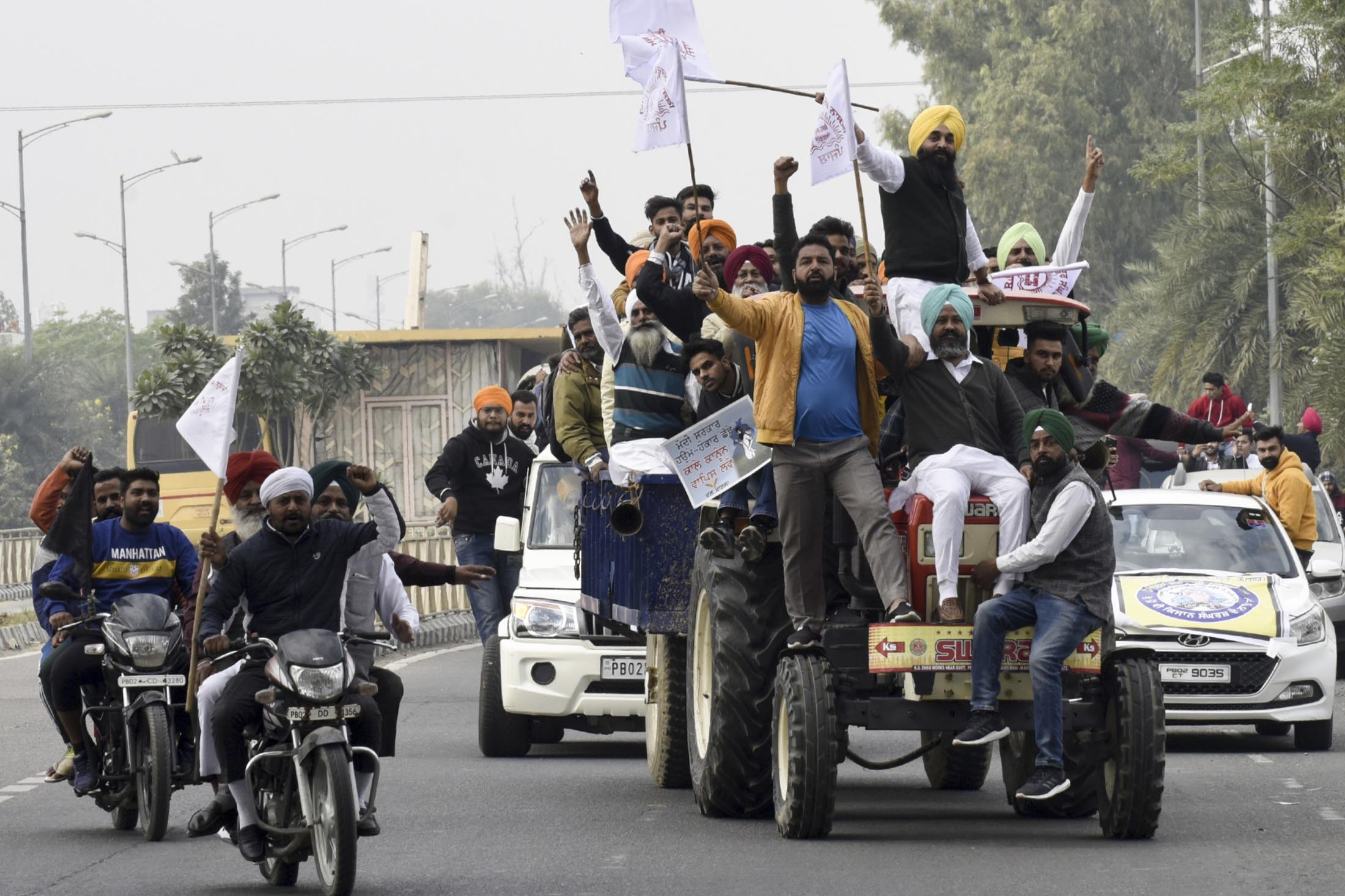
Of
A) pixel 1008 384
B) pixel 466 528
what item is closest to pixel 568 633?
pixel 466 528

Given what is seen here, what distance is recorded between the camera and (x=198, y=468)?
140ft

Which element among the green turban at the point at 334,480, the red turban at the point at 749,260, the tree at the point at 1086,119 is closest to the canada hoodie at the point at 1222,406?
the red turban at the point at 749,260

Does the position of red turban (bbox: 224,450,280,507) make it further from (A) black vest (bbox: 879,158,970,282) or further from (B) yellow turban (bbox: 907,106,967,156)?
(B) yellow turban (bbox: 907,106,967,156)

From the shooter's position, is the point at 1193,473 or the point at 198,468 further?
the point at 198,468

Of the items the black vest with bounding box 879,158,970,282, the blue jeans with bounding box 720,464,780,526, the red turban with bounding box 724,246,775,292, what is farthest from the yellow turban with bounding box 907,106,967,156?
the blue jeans with bounding box 720,464,780,526

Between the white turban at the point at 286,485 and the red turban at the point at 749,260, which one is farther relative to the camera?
the red turban at the point at 749,260

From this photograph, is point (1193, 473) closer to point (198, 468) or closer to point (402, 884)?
point (402, 884)

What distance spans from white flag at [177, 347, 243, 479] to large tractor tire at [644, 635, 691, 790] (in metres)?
3.14

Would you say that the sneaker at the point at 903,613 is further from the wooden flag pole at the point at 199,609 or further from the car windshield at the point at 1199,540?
the car windshield at the point at 1199,540

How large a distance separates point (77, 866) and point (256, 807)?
1103 mm

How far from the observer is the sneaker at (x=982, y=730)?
33.2ft

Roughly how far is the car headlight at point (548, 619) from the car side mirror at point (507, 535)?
0.39 meters

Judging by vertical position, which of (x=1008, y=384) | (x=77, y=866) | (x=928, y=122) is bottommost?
(x=77, y=866)

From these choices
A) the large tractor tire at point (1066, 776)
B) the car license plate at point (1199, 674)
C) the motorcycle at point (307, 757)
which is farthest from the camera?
the car license plate at point (1199, 674)
